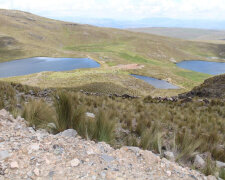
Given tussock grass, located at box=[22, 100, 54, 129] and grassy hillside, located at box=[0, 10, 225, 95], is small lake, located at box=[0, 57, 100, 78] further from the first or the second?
tussock grass, located at box=[22, 100, 54, 129]

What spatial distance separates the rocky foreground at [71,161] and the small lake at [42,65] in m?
60.0

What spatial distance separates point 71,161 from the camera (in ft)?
8.15

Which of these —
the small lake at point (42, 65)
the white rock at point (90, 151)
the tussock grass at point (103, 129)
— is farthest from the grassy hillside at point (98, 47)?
the white rock at point (90, 151)

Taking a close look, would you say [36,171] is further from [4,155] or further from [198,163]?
[198,163]

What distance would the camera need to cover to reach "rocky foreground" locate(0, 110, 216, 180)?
2.28 m

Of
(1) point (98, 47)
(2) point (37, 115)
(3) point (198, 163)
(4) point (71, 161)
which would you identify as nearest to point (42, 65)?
(1) point (98, 47)

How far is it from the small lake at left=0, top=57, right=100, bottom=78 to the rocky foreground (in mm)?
59981

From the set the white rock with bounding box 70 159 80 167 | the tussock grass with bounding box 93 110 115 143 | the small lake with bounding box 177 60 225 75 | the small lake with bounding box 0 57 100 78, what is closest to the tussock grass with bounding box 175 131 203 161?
the tussock grass with bounding box 93 110 115 143

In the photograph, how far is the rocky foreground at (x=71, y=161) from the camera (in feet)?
7.47

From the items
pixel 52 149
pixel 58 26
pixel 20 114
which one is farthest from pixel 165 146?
pixel 58 26

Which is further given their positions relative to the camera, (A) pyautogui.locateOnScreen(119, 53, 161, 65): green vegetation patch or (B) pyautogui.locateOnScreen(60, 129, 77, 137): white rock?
(A) pyautogui.locateOnScreen(119, 53, 161, 65): green vegetation patch

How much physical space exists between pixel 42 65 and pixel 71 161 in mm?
70073

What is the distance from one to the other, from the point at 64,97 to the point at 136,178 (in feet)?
7.34

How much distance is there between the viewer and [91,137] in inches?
132
